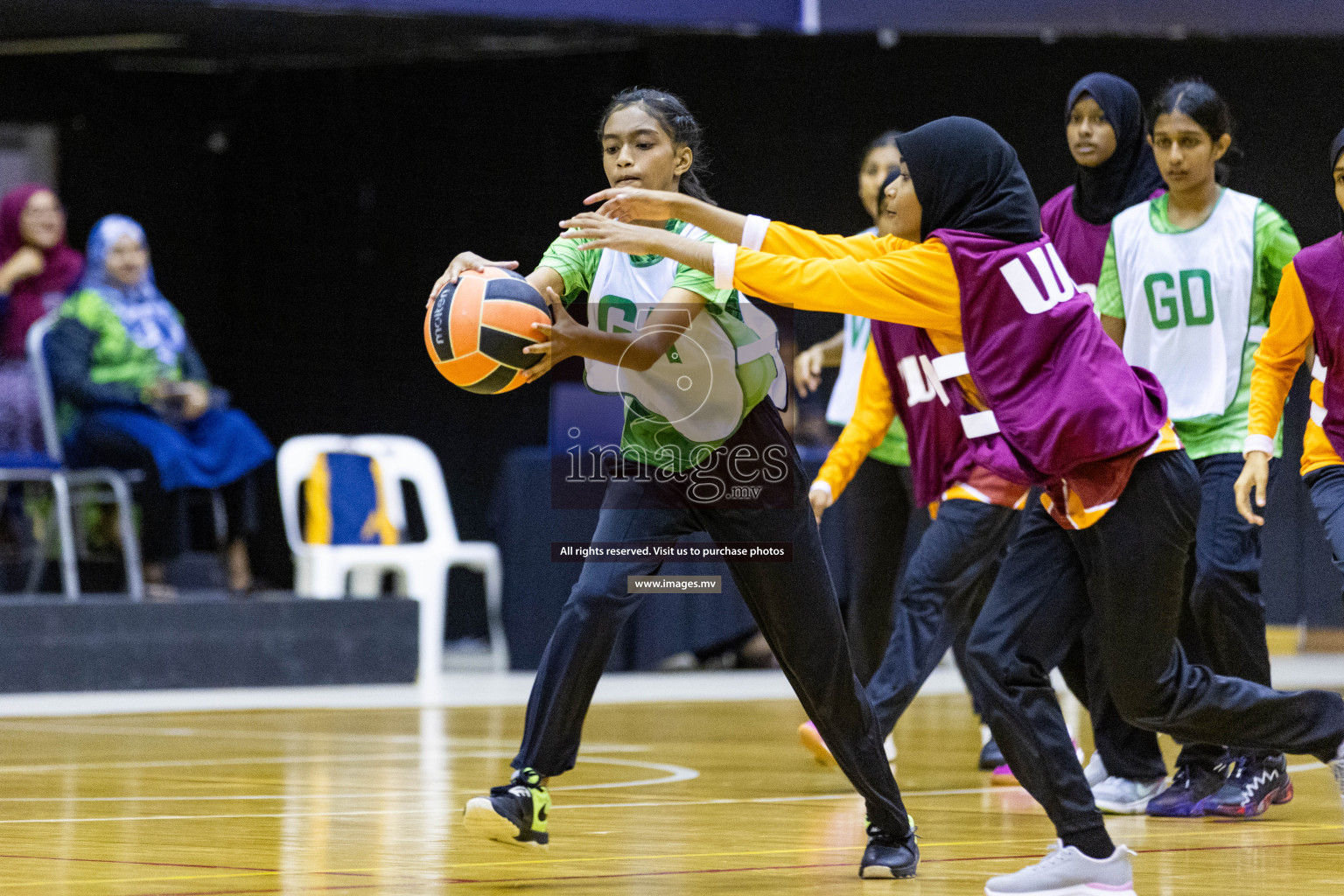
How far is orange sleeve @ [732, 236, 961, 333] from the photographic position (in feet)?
13.3

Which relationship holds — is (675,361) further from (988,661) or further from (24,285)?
(24,285)

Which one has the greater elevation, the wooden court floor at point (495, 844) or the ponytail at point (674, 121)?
the ponytail at point (674, 121)

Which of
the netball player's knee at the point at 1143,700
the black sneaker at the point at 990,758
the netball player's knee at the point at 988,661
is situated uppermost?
the netball player's knee at the point at 988,661

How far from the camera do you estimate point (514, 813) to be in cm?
430

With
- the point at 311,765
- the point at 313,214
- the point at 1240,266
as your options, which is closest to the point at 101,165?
the point at 313,214

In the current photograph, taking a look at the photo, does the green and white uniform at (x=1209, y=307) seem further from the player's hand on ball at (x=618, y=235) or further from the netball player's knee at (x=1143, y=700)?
the player's hand on ball at (x=618, y=235)

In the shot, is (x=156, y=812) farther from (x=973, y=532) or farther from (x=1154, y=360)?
(x=1154, y=360)

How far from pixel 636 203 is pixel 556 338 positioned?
0.33 m

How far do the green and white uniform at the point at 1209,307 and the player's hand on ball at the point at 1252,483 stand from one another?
570 mm

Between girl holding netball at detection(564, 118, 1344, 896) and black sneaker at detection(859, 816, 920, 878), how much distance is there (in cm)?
31

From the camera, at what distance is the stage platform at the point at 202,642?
9523 mm

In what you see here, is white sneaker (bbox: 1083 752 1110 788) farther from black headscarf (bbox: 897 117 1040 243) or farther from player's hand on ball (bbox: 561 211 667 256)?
player's hand on ball (bbox: 561 211 667 256)

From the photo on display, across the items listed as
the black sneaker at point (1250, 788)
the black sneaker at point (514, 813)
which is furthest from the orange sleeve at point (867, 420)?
the black sneaker at point (514, 813)

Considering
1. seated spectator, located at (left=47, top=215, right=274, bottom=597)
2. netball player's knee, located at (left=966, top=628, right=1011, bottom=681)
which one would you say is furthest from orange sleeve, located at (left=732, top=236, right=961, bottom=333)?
seated spectator, located at (left=47, top=215, right=274, bottom=597)
